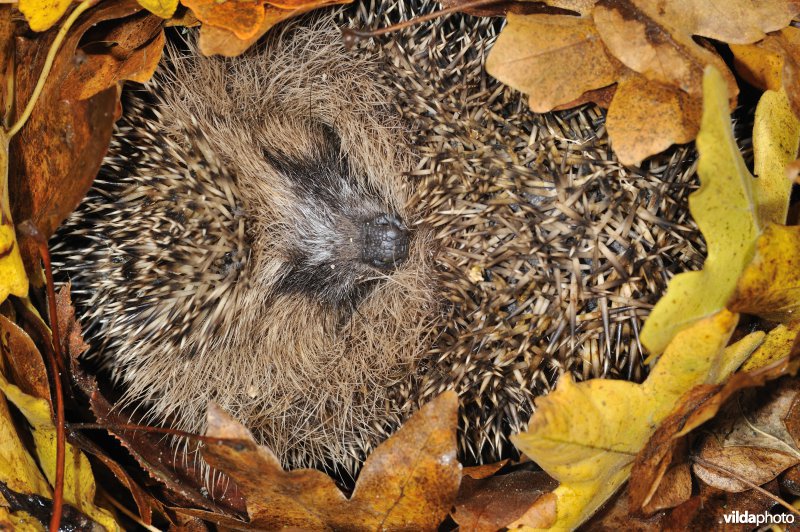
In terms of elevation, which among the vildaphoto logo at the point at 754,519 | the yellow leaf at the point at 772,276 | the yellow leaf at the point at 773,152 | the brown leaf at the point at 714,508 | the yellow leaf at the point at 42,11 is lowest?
the vildaphoto logo at the point at 754,519

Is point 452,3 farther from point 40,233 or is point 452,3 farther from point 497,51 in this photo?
point 40,233

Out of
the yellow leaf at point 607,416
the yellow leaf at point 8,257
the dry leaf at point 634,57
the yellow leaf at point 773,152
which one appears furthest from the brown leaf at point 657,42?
the yellow leaf at point 8,257

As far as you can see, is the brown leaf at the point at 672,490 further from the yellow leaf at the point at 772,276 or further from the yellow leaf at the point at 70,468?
the yellow leaf at the point at 70,468

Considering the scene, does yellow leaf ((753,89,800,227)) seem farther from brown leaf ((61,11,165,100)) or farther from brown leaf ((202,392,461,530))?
brown leaf ((61,11,165,100))

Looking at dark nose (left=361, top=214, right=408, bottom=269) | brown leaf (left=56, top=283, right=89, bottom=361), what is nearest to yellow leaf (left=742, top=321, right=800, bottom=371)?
dark nose (left=361, top=214, right=408, bottom=269)

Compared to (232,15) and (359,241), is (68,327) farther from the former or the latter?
(232,15)

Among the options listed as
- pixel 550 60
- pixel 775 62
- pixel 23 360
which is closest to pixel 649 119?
pixel 550 60
